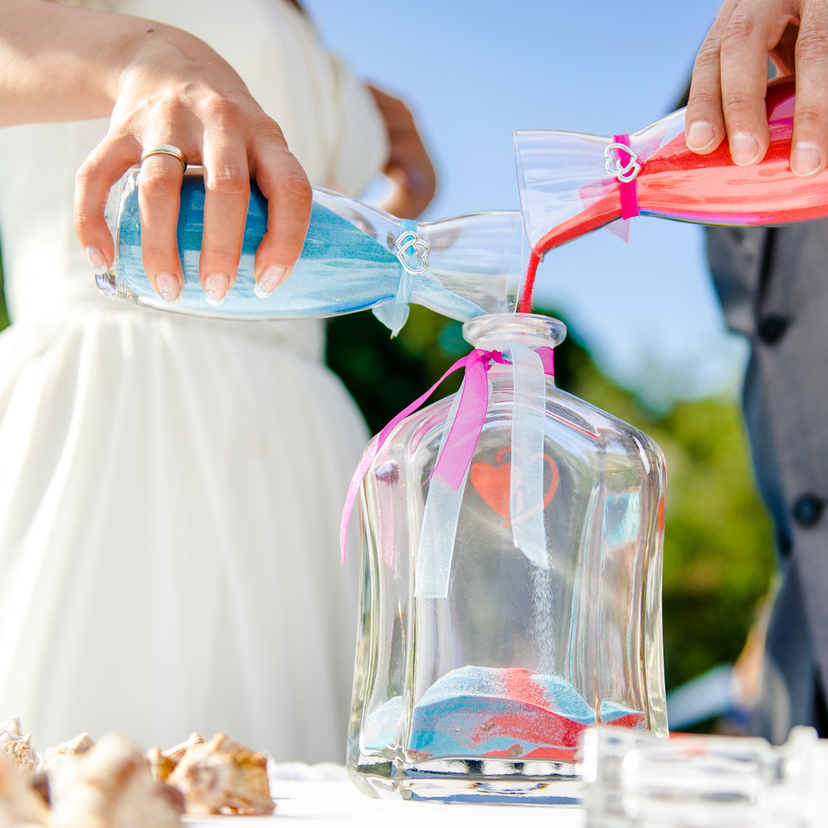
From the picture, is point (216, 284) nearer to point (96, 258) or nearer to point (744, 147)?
point (96, 258)

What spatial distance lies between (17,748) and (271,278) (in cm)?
31

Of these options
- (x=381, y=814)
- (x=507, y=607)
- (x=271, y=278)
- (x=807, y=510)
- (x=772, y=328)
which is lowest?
(x=381, y=814)

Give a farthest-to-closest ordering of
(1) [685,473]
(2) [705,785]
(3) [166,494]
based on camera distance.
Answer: (1) [685,473] → (3) [166,494] → (2) [705,785]

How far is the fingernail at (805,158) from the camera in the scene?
51cm

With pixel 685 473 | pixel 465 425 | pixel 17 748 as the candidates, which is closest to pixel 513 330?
pixel 465 425

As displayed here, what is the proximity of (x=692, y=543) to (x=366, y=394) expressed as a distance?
15.0 ft

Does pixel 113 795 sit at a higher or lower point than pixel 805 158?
lower

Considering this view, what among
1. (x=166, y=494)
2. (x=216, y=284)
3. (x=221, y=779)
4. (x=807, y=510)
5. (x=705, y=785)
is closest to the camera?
(x=705, y=785)

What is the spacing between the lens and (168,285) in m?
0.50

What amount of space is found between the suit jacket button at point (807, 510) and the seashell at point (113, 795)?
3.21ft

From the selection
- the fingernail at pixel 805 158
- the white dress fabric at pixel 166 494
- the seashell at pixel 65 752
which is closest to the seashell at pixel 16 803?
the seashell at pixel 65 752

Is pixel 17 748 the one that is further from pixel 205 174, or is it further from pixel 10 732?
pixel 205 174

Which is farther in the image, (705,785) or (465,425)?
(465,425)

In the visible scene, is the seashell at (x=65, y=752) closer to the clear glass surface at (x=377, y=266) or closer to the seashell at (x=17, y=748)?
the seashell at (x=17, y=748)
